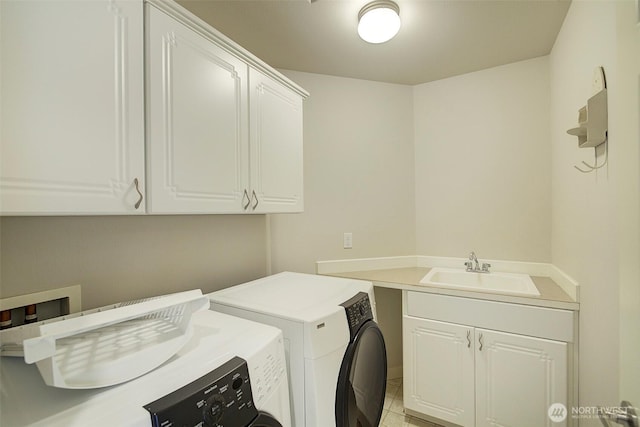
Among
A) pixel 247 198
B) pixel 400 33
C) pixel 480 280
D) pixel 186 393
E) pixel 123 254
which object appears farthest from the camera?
pixel 480 280

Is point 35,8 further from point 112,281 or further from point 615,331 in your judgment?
point 615,331

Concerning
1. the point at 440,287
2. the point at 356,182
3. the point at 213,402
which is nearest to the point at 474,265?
the point at 440,287

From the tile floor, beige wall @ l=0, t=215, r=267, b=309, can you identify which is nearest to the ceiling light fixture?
beige wall @ l=0, t=215, r=267, b=309

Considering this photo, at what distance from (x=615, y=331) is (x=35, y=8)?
6.85ft

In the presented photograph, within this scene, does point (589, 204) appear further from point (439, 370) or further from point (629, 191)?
point (439, 370)

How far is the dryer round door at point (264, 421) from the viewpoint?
728 millimetres

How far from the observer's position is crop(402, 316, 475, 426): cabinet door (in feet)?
5.50

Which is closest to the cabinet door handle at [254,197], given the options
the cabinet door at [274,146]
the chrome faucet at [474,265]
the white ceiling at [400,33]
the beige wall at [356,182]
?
the cabinet door at [274,146]

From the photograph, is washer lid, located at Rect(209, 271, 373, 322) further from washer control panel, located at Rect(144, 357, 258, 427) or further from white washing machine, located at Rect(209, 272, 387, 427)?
washer control panel, located at Rect(144, 357, 258, 427)

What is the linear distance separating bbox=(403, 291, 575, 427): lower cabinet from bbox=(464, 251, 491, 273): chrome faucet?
58cm

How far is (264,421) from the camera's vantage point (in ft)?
2.49

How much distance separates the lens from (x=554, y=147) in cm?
190

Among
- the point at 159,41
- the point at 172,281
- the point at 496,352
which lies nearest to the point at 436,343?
the point at 496,352

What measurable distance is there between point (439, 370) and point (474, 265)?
0.86 metres
